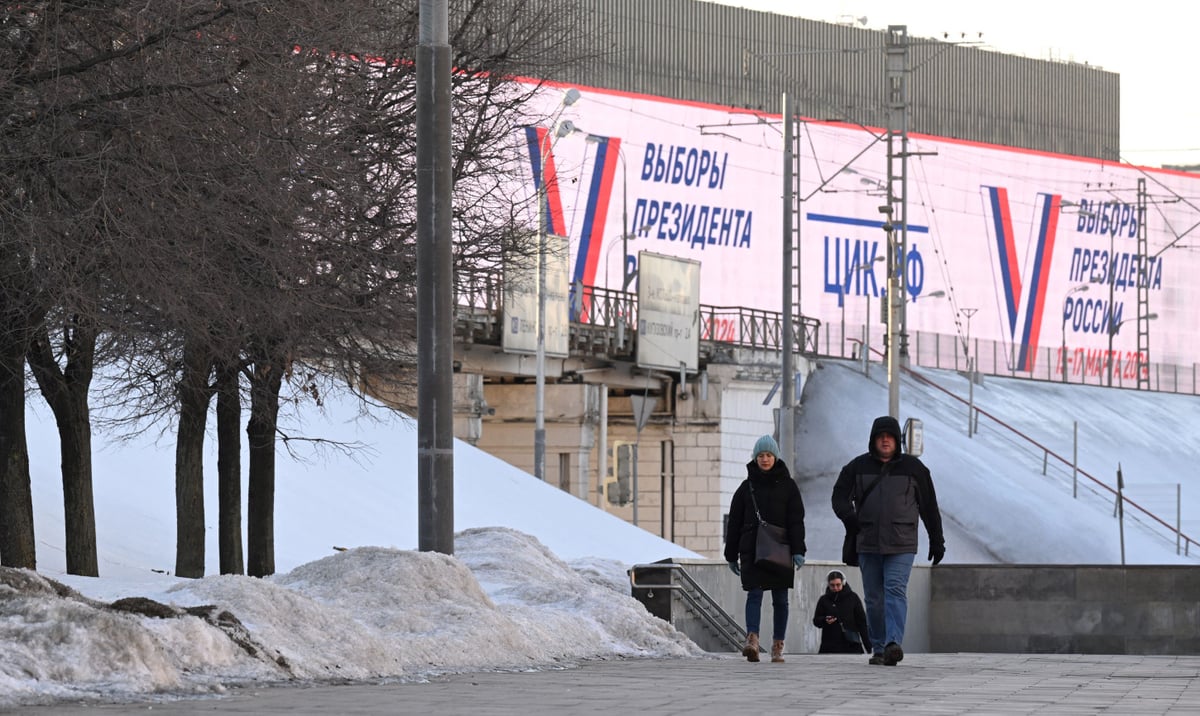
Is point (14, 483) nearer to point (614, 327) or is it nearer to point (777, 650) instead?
point (777, 650)

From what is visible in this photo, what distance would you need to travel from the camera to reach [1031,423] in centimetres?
6488

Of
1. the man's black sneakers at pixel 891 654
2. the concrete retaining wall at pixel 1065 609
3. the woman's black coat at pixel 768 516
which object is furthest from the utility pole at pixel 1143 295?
the man's black sneakers at pixel 891 654

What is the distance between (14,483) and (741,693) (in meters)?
10.7

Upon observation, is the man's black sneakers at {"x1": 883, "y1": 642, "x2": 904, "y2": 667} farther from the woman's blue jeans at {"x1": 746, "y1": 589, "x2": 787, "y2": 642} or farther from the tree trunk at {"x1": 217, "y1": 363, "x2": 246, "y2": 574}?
the tree trunk at {"x1": 217, "y1": 363, "x2": 246, "y2": 574}

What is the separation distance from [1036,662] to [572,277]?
4972 centimetres

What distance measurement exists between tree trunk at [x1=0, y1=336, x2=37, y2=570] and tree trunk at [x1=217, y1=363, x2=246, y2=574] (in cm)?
295

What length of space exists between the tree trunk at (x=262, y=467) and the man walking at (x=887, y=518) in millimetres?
9470

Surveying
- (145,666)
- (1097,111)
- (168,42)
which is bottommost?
(145,666)

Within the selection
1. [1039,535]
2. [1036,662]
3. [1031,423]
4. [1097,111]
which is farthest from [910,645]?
[1097,111]

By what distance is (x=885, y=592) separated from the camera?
15.1 meters

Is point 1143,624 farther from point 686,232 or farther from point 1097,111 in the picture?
point 1097,111

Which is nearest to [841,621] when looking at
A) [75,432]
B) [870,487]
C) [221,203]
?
[870,487]

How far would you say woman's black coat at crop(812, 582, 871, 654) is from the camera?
2184cm

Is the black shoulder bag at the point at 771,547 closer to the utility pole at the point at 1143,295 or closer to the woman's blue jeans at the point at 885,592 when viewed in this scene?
the woman's blue jeans at the point at 885,592
